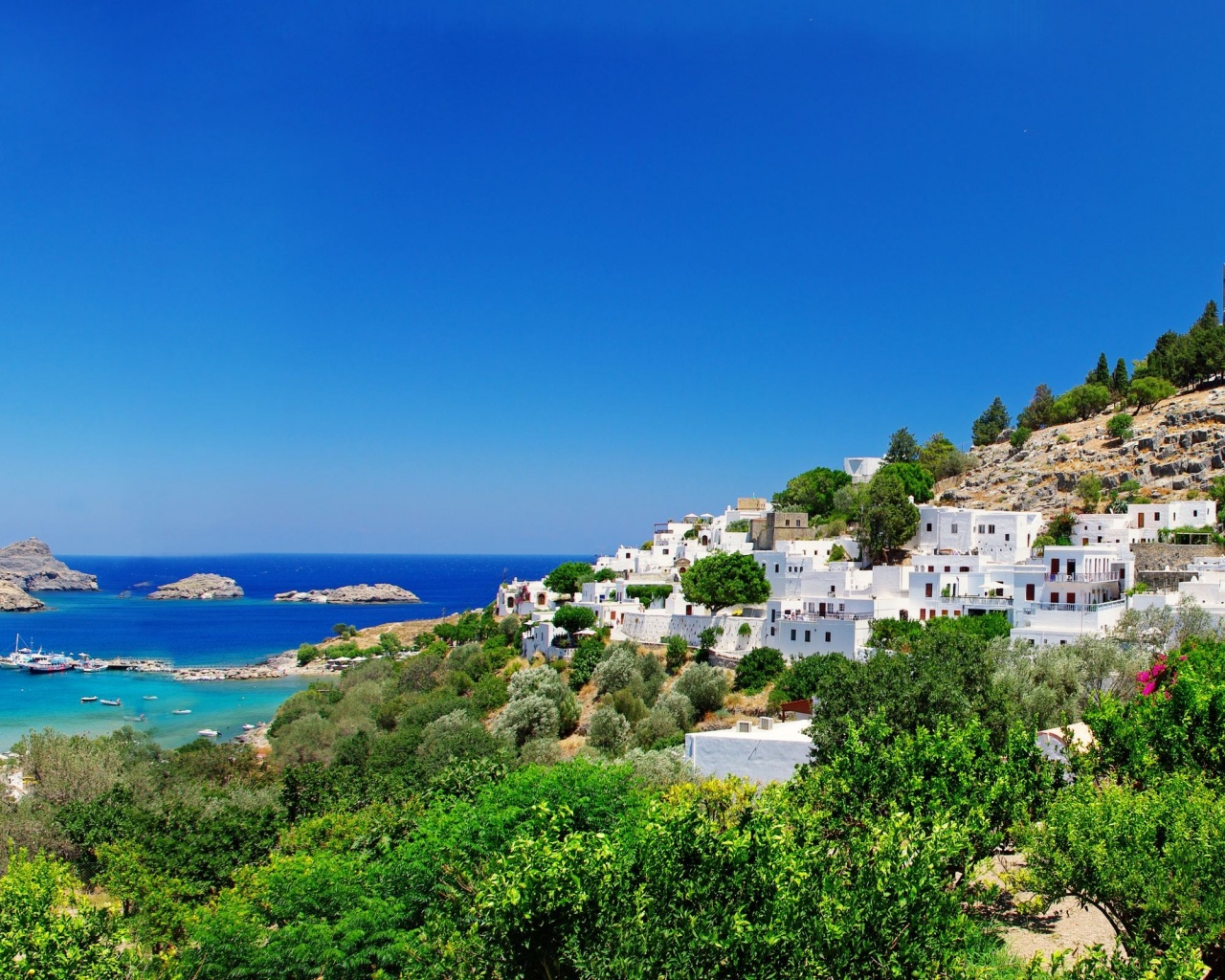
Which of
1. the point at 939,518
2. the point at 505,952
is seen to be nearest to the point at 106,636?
the point at 939,518

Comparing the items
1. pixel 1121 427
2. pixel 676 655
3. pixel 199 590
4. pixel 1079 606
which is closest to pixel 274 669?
pixel 676 655

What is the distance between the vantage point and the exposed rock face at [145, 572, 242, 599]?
178m

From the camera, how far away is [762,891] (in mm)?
8766

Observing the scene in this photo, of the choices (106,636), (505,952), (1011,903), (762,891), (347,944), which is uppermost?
(762,891)

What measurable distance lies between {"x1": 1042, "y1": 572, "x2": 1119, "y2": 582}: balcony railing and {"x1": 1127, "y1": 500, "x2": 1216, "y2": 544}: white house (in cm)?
1092

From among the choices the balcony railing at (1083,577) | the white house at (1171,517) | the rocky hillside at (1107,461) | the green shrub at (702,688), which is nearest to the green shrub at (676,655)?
the green shrub at (702,688)

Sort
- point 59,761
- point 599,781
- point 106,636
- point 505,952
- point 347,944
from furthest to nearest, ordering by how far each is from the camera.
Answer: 1. point 106,636
2. point 59,761
3. point 599,781
4. point 347,944
5. point 505,952

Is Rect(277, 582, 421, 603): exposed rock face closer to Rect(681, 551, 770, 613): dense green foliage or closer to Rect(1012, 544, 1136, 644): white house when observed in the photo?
Rect(681, 551, 770, 613): dense green foliage

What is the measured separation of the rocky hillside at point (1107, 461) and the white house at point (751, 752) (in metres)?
40.0

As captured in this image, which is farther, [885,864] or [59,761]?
[59,761]

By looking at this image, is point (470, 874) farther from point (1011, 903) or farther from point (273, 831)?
point (273, 831)

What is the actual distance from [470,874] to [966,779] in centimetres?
794

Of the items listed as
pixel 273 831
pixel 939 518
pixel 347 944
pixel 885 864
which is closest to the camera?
pixel 885 864

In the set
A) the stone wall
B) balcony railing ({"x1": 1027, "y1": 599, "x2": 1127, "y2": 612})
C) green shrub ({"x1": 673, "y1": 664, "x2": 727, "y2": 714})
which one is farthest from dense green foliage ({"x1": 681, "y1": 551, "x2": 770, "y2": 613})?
the stone wall
